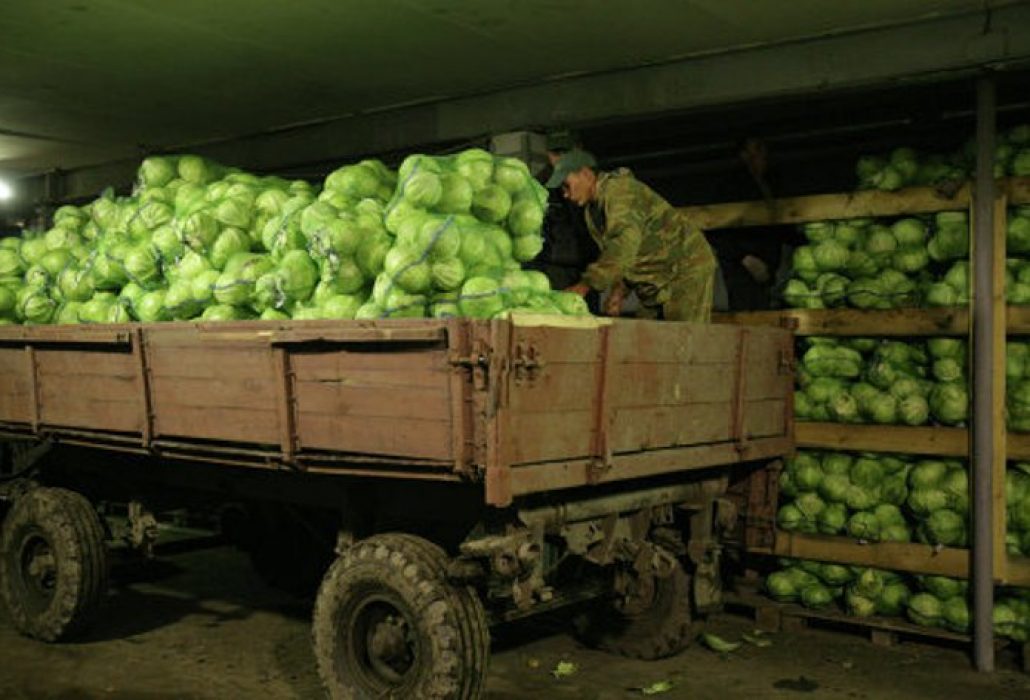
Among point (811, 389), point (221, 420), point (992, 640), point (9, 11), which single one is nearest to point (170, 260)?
point (221, 420)

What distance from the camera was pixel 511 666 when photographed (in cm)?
680

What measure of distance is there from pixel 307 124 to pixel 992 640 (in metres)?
7.55

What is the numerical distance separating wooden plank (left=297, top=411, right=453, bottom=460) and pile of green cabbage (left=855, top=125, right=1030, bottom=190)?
13.7ft

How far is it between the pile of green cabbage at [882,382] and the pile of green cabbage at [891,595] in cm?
106

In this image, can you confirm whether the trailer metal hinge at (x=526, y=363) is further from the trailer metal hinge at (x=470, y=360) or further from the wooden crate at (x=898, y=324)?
the wooden crate at (x=898, y=324)

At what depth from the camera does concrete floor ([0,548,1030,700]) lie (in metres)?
6.33

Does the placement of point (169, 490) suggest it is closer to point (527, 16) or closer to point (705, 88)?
point (527, 16)

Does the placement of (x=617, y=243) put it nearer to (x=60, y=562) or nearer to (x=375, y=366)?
(x=375, y=366)

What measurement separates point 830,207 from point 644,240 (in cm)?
141

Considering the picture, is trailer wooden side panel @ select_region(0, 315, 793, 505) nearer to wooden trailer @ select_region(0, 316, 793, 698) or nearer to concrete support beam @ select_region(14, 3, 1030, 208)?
wooden trailer @ select_region(0, 316, 793, 698)

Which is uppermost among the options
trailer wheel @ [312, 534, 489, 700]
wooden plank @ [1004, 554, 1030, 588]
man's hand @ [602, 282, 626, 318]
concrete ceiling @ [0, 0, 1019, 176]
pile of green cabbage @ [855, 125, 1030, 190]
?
concrete ceiling @ [0, 0, 1019, 176]

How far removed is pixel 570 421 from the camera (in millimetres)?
5012

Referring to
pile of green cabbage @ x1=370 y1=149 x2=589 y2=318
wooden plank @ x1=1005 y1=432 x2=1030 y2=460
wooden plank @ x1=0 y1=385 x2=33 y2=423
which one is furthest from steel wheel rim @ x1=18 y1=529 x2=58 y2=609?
wooden plank @ x1=1005 y1=432 x2=1030 y2=460

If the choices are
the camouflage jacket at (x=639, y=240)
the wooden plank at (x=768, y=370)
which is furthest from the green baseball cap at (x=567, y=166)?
the wooden plank at (x=768, y=370)
